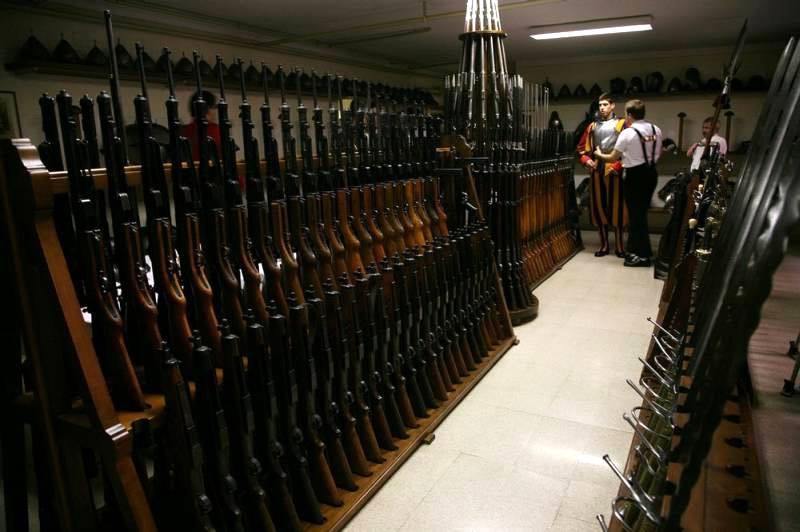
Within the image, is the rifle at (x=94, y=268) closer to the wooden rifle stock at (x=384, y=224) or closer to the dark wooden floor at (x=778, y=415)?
the wooden rifle stock at (x=384, y=224)

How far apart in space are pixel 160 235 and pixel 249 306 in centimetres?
42

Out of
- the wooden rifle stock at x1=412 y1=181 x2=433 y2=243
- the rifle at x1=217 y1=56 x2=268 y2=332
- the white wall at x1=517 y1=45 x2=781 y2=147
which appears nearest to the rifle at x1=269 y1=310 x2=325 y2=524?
the rifle at x1=217 y1=56 x2=268 y2=332

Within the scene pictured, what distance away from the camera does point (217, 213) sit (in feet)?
5.86

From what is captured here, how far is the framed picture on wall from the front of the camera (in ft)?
15.6

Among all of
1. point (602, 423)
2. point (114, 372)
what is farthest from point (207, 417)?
point (602, 423)

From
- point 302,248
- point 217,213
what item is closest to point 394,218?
point 302,248

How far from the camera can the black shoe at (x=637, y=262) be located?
612 cm

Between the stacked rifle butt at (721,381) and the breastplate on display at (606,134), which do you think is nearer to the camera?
→ the stacked rifle butt at (721,381)

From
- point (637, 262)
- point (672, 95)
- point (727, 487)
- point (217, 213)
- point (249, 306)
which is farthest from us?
point (672, 95)

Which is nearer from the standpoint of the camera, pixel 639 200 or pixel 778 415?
pixel 778 415

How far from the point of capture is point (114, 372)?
1521 millimetres

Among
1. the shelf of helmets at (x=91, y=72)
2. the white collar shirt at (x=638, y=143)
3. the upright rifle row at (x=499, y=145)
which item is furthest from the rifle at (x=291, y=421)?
the white collar shirt at (x=638, y=143)

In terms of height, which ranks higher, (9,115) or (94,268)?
(9,115)

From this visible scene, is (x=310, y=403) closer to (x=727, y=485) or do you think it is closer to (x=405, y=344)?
(x=405, y=344)
